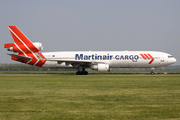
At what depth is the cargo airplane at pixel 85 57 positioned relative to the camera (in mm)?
37562

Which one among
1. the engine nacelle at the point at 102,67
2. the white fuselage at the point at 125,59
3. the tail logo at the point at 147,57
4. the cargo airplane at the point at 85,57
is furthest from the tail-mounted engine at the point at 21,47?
the tail logo at the point at 147,57

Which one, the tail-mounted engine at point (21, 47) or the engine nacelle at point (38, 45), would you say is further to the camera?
the engine nacelle at point (38, 45)

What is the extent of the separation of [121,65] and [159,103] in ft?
91.2

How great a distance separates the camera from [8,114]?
8594 millimetres

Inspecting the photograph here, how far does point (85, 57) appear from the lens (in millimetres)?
39031

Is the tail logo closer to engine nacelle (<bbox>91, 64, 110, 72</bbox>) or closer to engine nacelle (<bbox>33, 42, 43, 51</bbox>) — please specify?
engine nacelle (<bbox>91, 64, 110, 72</bbox>)

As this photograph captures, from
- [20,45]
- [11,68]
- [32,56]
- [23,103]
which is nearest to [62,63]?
[32,56]

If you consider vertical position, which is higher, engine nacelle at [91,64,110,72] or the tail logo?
the tail logo

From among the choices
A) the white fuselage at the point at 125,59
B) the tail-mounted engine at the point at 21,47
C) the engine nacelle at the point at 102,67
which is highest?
the tail-mounted engine at the point at 21,47

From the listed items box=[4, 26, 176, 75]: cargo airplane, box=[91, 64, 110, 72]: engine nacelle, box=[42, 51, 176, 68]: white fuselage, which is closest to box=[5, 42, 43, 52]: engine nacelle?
box=[4, 26, 176, 75]: cargo airplane

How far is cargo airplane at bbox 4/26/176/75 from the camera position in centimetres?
3756

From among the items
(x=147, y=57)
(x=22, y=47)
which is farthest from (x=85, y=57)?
(x=22, y=47)

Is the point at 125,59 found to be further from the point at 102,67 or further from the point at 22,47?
the point at 22,47

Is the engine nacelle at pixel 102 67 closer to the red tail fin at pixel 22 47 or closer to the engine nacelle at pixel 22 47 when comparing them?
the red tail fin at pixel 22 47
